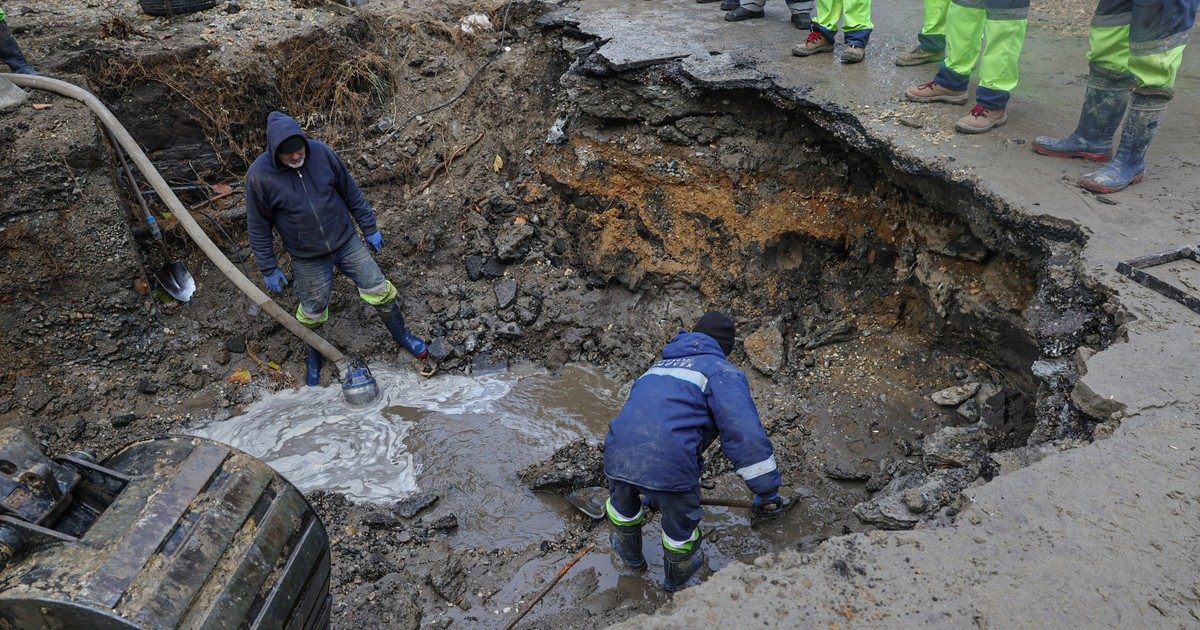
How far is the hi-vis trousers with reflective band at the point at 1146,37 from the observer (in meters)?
3.58

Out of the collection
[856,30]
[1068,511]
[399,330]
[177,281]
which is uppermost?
[856,30]

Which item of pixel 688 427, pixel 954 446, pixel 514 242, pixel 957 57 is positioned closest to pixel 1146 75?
pixel 957 57

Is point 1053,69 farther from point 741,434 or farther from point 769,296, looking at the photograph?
point 741,434

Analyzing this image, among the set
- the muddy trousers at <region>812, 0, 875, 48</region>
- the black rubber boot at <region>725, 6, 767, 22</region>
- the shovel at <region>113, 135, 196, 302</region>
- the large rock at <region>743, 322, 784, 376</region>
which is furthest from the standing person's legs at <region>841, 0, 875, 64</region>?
the shovel at <region>113, 135, 196, 302</region>

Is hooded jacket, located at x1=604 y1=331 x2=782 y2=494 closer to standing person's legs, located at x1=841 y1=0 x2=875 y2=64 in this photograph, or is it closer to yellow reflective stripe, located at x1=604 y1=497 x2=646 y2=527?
yellow reflective stripe, located at x1=604 y1=497 x2=646 y2=527

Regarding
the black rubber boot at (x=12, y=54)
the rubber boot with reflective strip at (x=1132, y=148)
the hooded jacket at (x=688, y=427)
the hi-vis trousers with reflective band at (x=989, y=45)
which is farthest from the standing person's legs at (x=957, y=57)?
the black rubber boot at (x=12, y=54)

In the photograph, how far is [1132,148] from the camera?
388 centimetres

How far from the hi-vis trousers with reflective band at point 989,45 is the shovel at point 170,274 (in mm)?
5650

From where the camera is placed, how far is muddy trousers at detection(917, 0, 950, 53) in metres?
5.13

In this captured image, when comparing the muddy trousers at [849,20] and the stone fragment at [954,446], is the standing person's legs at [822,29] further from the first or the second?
the stone fragment at [954,446]

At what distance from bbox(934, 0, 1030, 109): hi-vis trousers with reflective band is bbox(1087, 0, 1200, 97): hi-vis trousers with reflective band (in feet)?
1.37

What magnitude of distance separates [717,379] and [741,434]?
25 centimetres

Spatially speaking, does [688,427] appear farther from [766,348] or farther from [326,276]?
[326,276]

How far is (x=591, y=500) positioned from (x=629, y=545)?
1.96 ft
